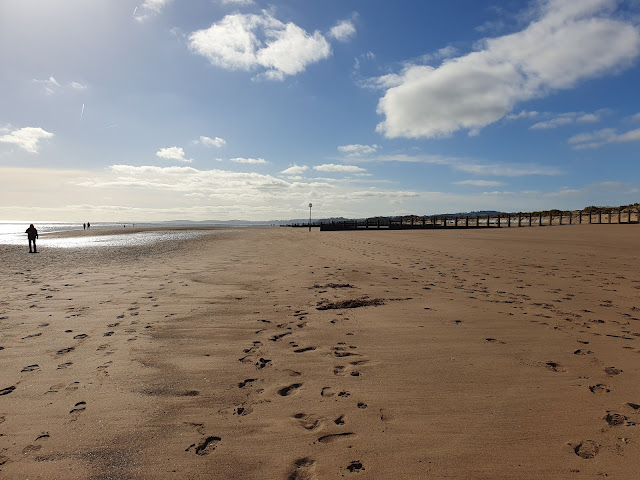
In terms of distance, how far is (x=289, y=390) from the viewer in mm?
3445

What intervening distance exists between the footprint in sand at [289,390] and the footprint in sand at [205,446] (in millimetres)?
822

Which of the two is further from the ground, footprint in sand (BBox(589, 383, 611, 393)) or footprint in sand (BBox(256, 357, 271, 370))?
footprint in sand (BBox(589, 383, 611, 393))

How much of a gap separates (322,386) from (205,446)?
4.23 feet

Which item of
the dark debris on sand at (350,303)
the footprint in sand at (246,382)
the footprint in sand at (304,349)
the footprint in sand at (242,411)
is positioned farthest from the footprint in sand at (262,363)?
the dark debris on sand at (350,303)

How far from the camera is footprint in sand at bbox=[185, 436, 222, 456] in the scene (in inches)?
99.1

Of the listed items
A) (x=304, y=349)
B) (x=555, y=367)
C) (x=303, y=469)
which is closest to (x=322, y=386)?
(x=304, y=349)

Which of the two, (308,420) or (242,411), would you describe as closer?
(308,420)

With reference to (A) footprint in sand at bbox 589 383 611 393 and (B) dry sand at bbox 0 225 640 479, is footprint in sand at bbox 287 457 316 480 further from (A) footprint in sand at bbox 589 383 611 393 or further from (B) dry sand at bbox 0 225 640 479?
(A) footprint in sand at bbox 589 383 611 393

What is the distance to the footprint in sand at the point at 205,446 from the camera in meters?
2.52

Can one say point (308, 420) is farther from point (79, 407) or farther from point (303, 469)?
point (79, 407)

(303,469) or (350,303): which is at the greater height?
(350,303)

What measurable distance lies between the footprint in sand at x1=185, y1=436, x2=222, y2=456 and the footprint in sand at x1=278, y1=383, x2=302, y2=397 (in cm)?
82

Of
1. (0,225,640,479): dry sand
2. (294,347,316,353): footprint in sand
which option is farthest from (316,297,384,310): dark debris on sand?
(294,347,316,353): footprint in sand

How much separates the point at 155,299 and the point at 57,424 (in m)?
4.80
